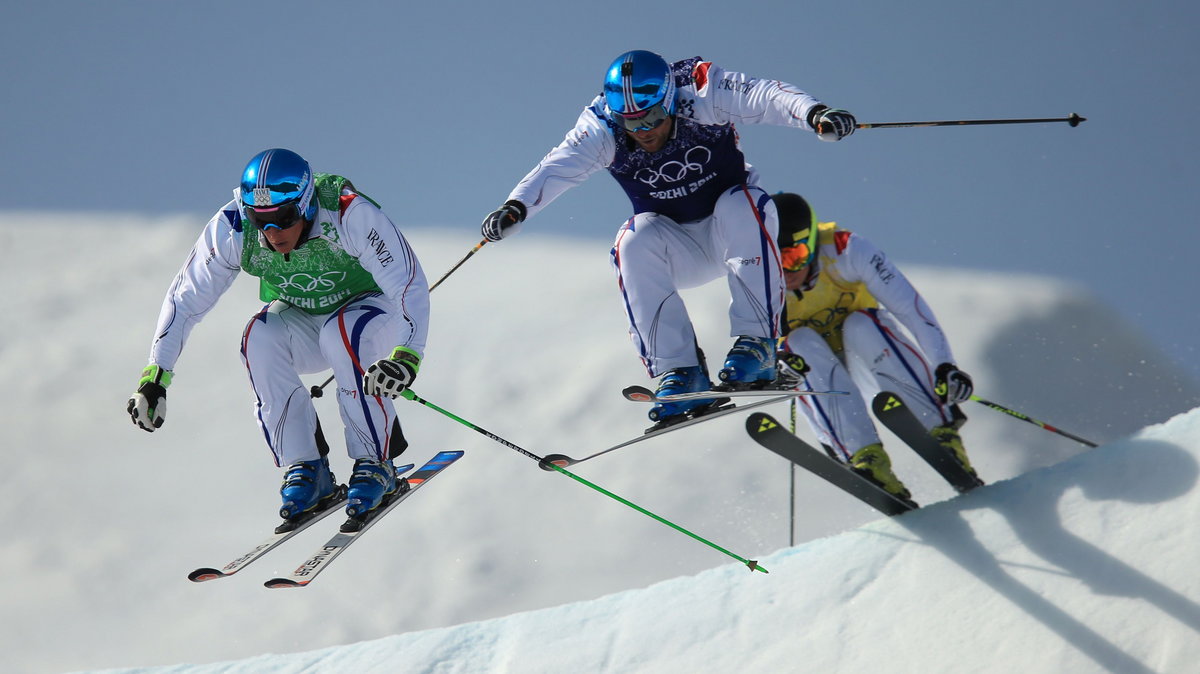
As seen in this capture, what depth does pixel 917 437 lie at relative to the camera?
5.76m

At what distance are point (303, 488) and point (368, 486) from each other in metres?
0.29

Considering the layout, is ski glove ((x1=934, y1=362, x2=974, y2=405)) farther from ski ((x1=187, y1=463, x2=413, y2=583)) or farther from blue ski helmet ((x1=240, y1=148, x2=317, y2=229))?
blue ski helmet ((x1=240, y1=148, x2=317, y2=229))

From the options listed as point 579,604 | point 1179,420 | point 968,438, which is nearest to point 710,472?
point 968,438

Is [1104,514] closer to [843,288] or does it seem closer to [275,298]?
[843,288]

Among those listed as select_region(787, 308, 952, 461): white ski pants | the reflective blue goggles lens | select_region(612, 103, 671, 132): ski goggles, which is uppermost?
select_region(612, 103, 671, 132): ski goggles

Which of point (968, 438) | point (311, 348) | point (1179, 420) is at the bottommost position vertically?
point (1179, 420)

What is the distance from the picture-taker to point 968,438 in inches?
515

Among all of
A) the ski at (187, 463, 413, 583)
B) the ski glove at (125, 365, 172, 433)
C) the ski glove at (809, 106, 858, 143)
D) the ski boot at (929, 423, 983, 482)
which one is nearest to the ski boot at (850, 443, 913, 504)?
the ski boot at (929, 423, 983, 482)

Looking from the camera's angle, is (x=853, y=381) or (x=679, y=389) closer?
(x=679, y=389)

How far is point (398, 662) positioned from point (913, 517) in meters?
2.79

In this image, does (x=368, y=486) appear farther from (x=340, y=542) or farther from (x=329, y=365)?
(x=329, y=365)

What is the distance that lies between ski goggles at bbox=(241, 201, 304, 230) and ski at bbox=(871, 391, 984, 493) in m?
2.78

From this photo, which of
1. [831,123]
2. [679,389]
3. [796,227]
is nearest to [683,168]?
[831,123]

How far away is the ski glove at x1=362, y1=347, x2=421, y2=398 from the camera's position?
468cm
